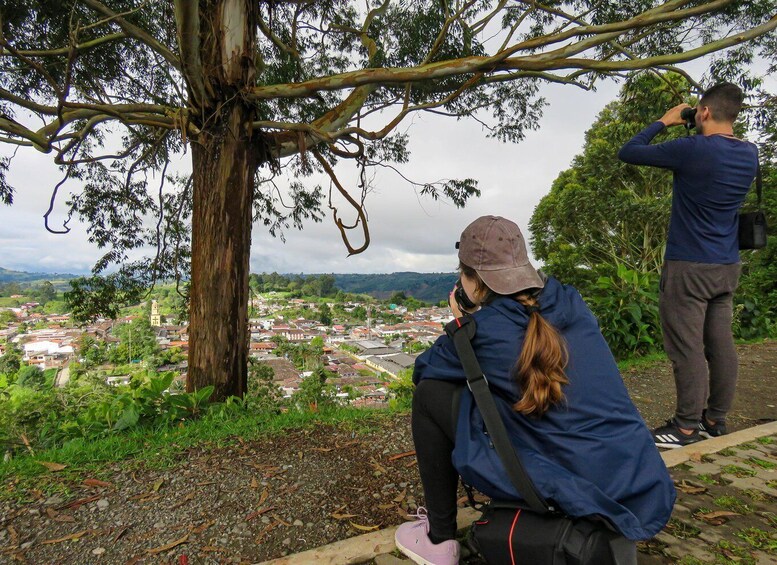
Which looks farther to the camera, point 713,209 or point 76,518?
point 713,209

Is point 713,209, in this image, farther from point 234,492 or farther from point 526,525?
point 234,492

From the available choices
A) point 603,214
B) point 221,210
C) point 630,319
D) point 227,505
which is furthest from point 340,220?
point 603,214

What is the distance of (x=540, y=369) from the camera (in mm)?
1087

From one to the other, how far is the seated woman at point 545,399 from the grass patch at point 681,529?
0.76m

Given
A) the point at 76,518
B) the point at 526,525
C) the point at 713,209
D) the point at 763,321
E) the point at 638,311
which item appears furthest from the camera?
the point at 763,321

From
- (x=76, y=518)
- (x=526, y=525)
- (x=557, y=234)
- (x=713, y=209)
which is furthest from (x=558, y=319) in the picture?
(x=557, y=234)

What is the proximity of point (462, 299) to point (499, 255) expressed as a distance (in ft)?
0.65

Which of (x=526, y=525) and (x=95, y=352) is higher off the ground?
(x=526, y=525)

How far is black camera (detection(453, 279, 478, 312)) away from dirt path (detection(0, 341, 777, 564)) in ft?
3.44

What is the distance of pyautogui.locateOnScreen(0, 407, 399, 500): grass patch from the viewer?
2.13 metres

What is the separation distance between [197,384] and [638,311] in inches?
184

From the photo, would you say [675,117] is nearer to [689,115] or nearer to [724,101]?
[689,115]

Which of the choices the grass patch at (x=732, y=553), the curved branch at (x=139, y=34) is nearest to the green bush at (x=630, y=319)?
the grass patch at (x=732, y=553)

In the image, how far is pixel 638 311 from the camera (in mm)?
5000
